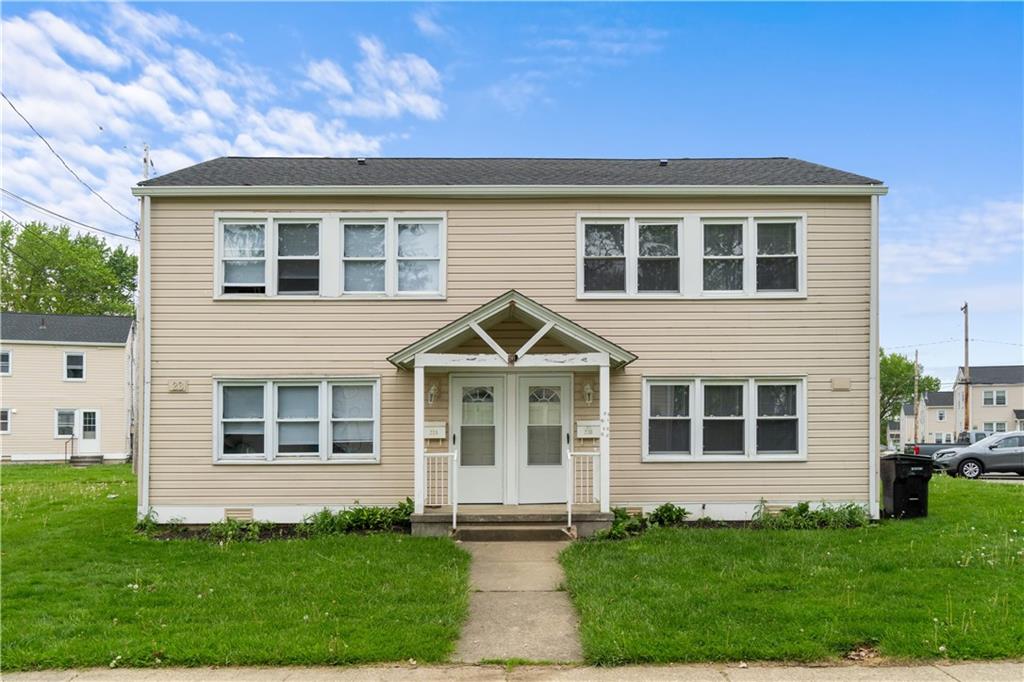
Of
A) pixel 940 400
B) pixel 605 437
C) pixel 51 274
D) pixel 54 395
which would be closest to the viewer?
pixel 605 437

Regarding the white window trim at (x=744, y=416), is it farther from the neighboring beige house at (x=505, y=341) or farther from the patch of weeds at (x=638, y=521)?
the patch of weeds at (x=638, y=521)

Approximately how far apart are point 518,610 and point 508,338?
504cm

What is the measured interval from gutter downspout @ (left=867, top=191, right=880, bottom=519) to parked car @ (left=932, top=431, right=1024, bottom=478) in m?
11.6

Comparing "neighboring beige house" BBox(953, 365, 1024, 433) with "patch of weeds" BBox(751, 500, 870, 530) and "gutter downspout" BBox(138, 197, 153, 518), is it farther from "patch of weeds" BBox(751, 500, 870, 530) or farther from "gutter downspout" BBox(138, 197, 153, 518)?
"gutter downspout" BBox(138, 197, 153, 518)

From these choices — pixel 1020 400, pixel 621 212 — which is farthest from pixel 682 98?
pixel 1020 400

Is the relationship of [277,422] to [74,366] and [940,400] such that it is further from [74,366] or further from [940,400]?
[940,400]

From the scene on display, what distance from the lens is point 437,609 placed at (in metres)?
5.88

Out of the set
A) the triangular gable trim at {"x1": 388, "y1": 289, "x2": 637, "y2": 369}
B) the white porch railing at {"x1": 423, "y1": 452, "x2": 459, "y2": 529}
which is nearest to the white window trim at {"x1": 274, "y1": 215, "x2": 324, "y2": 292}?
the triangular gable trim at {"x1": 388, "y1": 289, "x2": 637, "y2": 369}

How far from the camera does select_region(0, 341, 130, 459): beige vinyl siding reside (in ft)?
87.9

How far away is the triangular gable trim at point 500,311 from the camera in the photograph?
9.37 m

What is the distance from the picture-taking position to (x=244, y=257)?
1057 centimetres

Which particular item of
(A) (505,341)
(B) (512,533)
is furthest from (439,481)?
(A) (505,341)

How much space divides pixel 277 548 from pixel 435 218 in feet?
18.5

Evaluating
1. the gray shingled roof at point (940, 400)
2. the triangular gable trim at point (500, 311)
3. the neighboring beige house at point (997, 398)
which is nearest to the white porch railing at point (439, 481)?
the triangular gable trim at point (500, 311)
